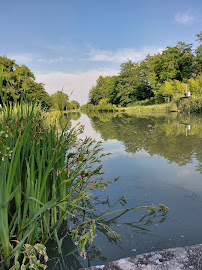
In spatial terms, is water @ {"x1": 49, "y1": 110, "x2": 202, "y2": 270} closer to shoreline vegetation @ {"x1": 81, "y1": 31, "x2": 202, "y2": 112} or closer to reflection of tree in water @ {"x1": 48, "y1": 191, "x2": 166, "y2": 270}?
reflection of tree in water @ {"x1": 48, "y1": 191, "x2": 166, "y2": 270}

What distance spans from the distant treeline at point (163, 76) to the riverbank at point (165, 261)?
27.2 meters

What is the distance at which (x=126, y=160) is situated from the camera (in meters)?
5.80

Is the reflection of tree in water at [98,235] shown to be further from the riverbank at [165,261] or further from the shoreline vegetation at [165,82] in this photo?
the shoreline vegetation at [165,82]

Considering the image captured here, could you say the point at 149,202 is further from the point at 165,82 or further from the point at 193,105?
the point at 165,82

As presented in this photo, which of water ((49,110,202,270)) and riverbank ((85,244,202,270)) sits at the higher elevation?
riverbank ((85,244,202,270))

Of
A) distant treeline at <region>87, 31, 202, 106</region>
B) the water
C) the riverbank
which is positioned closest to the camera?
the riverbank

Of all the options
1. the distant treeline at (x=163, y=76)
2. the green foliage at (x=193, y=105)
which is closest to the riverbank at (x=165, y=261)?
the green foliage at (x=193, y=105)

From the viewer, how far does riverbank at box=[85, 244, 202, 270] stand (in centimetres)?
161

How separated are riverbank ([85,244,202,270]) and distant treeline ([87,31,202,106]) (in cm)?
2723

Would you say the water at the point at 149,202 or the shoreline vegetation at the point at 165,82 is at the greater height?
the shoreline vegetation at the point at 165,82

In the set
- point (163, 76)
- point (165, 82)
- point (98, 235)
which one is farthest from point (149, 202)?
point (163, 76)

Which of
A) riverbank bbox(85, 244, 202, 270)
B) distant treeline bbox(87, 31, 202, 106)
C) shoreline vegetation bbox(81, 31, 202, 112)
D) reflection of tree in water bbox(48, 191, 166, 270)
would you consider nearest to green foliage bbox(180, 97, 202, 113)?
shoreline vegetation bbox(81, 31, 202, 112)

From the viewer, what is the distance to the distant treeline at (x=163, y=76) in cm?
3266

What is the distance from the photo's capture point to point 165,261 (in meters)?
1.66
